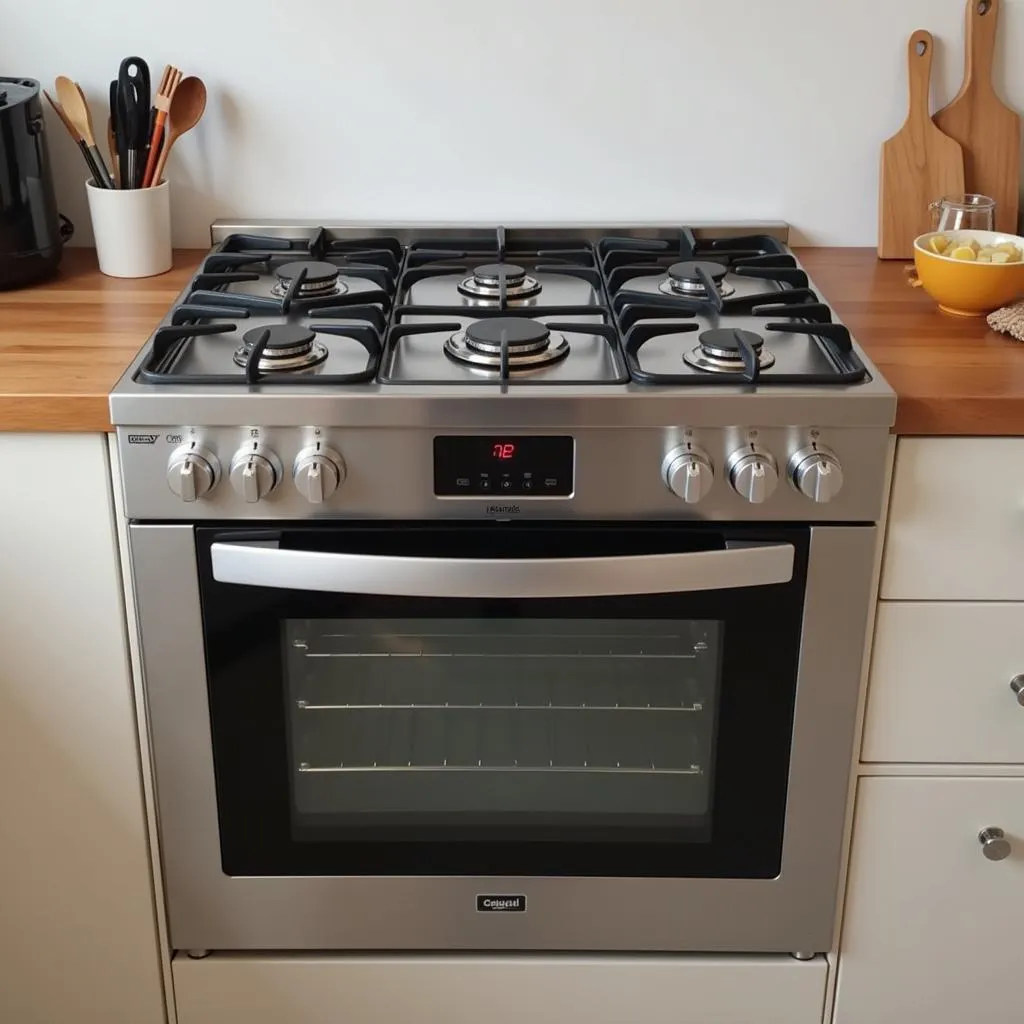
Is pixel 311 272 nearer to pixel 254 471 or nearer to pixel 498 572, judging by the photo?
pixel 254 471

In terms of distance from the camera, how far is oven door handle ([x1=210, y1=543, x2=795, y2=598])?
4.80 feet

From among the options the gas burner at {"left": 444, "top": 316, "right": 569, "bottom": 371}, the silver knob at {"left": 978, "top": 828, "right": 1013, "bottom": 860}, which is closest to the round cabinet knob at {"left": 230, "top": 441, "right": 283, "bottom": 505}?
the gas burner at {"left": 444, "top": 316, "right": 569, "bottom": 371}

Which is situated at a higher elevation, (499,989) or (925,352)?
(925,352)

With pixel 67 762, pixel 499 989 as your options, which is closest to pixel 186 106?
pixel 67 762

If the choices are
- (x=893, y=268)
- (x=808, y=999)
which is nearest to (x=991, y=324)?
(x=893, y=268)

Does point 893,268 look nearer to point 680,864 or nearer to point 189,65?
point 680,864

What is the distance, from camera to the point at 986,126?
1.94 m

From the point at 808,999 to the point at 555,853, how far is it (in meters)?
0.40

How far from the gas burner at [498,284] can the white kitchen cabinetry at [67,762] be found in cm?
53

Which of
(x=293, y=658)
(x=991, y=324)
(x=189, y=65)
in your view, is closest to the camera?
(x=293, y=658)

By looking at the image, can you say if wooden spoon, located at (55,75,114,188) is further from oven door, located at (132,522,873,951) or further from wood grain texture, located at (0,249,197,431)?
oven door, located at (132,522,873,951)

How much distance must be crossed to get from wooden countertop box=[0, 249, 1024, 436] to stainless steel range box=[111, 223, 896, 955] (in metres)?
0.05

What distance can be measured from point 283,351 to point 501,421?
27 centimetres

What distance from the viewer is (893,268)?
194 cm
